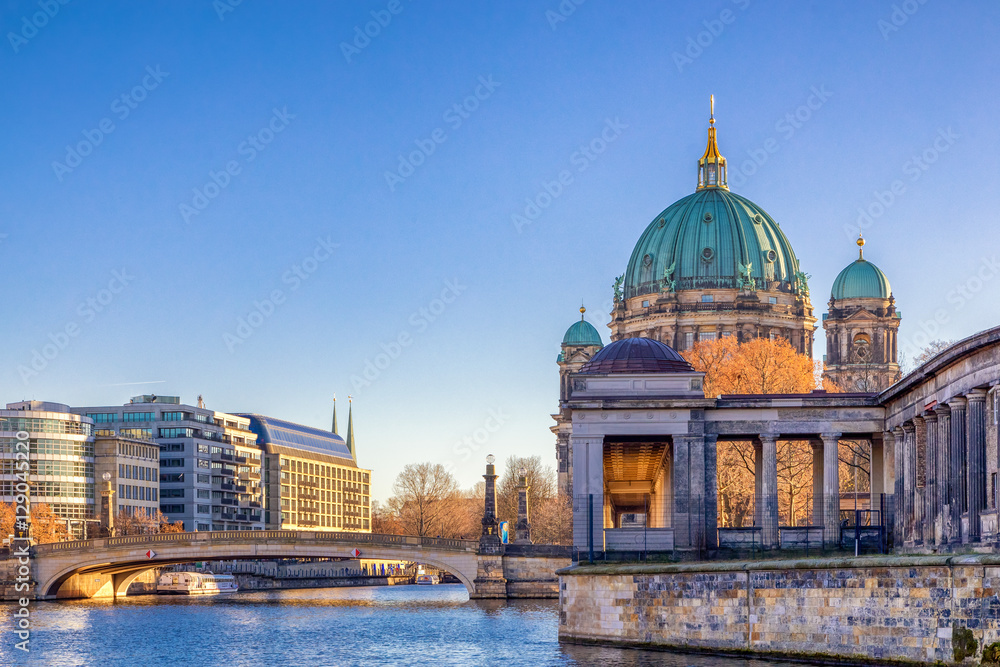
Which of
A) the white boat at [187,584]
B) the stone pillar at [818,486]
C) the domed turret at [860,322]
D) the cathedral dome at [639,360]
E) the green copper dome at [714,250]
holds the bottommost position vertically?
the white boat at [187,584]

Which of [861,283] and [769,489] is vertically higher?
[861,283]

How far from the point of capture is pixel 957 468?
56.8 meters

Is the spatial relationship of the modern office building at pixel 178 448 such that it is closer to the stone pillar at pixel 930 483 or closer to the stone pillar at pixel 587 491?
the stone pillar at pixel 587 491

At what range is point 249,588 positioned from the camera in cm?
15562

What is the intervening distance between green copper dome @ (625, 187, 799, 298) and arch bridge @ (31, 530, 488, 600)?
5487cm

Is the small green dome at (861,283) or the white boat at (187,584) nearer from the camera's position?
the white boat at (187,584)

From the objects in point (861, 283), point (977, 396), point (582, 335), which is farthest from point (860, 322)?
point (977, 396)

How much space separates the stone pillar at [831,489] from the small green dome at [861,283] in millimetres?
88308

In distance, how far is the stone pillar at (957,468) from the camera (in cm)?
5644

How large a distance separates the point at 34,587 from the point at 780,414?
63.1m

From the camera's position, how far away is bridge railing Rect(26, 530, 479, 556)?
114312 mm

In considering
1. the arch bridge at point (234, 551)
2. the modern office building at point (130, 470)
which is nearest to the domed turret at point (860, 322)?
the arch bridge at point (234, 551)

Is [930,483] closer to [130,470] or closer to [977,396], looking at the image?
[977,396]

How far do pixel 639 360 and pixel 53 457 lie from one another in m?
97.0
